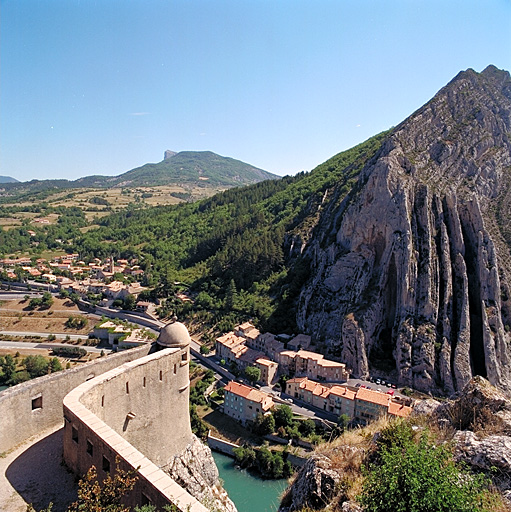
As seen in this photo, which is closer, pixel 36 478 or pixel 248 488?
pixel 36 478

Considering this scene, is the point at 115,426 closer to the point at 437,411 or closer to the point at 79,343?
the point at 437,411

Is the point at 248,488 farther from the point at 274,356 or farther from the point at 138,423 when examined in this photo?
the point at 138,423

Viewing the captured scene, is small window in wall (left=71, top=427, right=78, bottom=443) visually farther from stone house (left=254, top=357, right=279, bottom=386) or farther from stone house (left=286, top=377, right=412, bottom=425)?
stone house (left=254, top=357, right=279, bottom=386)

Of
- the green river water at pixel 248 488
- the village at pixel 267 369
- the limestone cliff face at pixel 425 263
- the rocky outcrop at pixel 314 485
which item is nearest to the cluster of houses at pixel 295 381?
the village at pixel 267 369

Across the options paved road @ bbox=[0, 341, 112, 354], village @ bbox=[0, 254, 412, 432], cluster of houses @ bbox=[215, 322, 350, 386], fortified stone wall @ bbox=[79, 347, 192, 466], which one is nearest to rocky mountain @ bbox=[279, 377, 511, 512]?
fortified stone wall @ bbox=[79, 347, 192, 466]

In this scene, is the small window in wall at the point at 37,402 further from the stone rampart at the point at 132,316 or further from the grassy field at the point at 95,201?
the grassy field at the point at 95,201

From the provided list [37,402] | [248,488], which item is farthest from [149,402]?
[248,488]
